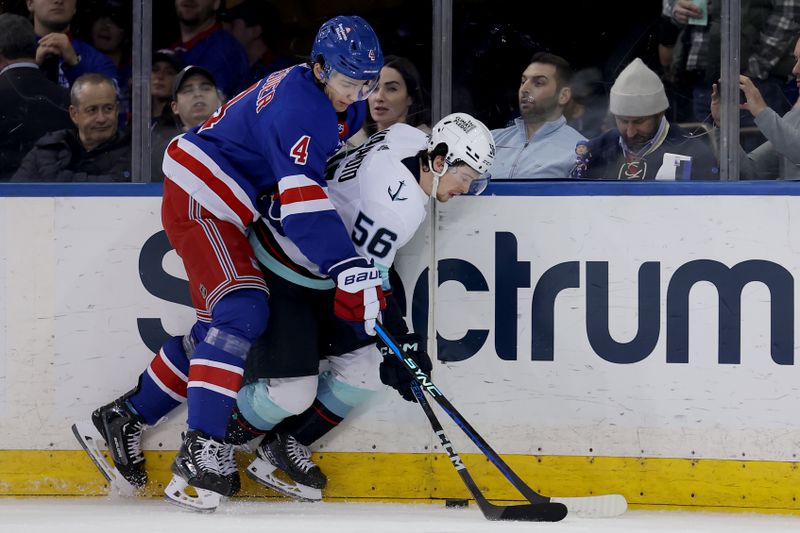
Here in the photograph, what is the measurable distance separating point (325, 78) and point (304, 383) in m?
0.82

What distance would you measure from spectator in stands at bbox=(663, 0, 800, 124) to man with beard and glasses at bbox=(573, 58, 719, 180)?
80 mm

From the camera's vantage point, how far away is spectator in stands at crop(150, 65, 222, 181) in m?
3.26

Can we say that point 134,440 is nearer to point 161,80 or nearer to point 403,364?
point 403,364

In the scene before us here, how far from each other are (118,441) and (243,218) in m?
0.72

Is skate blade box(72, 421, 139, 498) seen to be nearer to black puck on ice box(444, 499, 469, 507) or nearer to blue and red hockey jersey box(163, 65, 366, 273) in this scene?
blue and red hockey jersey box(163, 65, 366, 273)

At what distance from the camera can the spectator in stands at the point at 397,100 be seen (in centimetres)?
321

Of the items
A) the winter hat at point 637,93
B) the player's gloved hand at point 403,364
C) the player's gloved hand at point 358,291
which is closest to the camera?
the player's gloved hand at point 358,291

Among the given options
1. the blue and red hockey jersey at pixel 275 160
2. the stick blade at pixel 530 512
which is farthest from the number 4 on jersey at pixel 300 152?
the stick blade at pixel 530 512

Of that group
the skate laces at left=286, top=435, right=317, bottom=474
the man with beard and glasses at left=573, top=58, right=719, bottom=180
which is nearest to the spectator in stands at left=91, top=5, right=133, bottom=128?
the skate laces at left=286, top=435, right=317, bottom=474

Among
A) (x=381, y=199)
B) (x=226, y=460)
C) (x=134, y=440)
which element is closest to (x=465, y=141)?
(x=381, y=199)

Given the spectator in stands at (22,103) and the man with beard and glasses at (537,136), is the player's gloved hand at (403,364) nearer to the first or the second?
the man with beard and glasses at (537,136)

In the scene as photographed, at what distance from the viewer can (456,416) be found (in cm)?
290

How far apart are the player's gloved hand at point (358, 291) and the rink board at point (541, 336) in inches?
15.3

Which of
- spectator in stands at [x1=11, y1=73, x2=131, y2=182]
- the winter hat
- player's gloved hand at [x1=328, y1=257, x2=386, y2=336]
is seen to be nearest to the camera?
player's gloved hand at [x1=328, y1=257, x2=386, y2=336]
